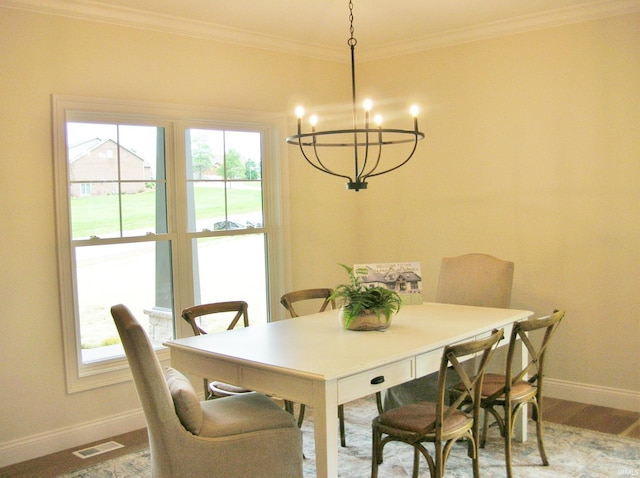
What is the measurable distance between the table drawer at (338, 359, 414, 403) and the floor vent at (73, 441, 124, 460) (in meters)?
1.93

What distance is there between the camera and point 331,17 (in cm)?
459

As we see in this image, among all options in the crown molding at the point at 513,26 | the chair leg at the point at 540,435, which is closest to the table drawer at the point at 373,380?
the chair leg at the point at 540,435

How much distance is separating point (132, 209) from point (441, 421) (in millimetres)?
2520

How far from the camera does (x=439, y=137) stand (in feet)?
17.5

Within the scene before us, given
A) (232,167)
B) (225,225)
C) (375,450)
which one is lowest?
(375,450)

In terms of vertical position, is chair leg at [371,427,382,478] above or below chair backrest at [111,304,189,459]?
below

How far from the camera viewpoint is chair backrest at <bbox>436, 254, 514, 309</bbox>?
171 inches

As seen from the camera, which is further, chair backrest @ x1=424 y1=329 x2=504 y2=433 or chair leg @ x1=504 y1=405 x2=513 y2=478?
chair leg @ x1=504 y1=405 x2=513 y2=478

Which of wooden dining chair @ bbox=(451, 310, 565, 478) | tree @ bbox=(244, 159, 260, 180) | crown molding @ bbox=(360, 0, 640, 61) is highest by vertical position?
crown molding @ bbox=(360, 0, 640, 61)

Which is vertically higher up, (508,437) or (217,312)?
(217,312)

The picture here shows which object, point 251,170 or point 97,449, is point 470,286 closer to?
point 251,170

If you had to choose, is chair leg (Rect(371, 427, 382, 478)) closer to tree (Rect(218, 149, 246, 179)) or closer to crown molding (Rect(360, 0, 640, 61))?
tree (Rect(218, 149, 246, 179))

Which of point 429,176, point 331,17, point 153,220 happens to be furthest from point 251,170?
point 429,176

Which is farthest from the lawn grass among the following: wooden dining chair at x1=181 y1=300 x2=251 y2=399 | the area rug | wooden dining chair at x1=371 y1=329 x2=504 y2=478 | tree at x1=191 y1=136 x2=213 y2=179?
wooden dining chair at x1=371 y1=329 x2=504 y2=478
